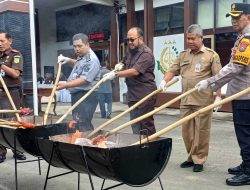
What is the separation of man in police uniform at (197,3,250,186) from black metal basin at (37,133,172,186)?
1.01 meters

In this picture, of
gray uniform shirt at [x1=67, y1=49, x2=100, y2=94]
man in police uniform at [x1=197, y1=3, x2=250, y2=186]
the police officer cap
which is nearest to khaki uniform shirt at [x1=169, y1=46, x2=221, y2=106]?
man in police uniform at [x1=197, y1=3, x2=250, y2=186]

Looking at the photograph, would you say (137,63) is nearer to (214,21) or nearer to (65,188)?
(65,188)

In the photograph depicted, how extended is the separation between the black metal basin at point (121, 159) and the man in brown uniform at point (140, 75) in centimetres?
164

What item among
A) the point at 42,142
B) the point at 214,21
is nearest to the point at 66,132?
the point at 42,142

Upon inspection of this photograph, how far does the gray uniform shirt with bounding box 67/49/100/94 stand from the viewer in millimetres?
4824

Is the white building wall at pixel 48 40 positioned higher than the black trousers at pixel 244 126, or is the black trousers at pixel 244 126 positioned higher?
the white building wall at pixel 48 40

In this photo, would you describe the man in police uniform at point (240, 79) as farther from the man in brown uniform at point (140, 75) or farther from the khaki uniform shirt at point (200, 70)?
the man in brown uniform at point (140, 75)

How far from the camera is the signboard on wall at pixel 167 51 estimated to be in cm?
1144

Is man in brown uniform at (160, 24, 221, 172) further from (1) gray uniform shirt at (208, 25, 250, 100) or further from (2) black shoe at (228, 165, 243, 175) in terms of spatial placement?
(1) gray uniform shirt at (208, 25, 250, 100)

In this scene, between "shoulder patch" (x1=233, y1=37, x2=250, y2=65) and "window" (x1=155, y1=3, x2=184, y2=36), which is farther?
"window" (x1=155, y1=3, x2=184, y2=36)

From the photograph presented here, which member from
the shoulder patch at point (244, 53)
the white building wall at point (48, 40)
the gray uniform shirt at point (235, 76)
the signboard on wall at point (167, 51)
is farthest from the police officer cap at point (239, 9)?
the white building wall at point (48, 40)

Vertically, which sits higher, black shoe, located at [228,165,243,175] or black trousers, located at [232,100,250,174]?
black trousers, located at [232,100,250,174]

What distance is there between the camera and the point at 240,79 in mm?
3908

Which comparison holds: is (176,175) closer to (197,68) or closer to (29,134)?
(197,68)
